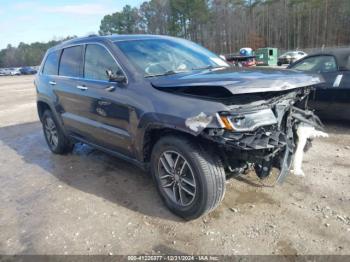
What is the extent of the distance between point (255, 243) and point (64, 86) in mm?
3483

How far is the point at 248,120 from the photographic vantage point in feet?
9.08

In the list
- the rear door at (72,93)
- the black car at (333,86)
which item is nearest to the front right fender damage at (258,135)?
the rear door at (72,93)

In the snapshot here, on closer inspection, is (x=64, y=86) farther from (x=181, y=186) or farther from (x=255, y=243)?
(x=255, y=243)

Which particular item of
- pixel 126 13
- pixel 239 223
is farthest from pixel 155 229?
pixel 126 13

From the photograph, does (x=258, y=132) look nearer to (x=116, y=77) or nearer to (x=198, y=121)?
(x=198, y=121)

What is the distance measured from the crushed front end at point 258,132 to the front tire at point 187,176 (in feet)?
0.69

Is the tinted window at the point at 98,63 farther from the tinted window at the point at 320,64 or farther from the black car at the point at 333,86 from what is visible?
the tinted window at the point at 320,64

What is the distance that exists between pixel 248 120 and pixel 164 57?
152cm

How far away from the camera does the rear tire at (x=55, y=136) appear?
5437 millimetres

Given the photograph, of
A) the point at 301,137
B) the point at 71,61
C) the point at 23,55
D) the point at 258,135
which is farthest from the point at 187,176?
the point at 23,55

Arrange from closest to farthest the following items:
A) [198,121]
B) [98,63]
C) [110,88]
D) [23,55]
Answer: [198,121], [110,88], [98,63], [23,55]

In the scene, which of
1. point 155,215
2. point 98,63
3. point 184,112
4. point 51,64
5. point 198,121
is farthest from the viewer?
point 51,64

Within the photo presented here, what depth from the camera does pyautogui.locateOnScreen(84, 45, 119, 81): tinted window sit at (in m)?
3.76

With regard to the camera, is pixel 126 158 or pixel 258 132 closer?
pixel 258 132
